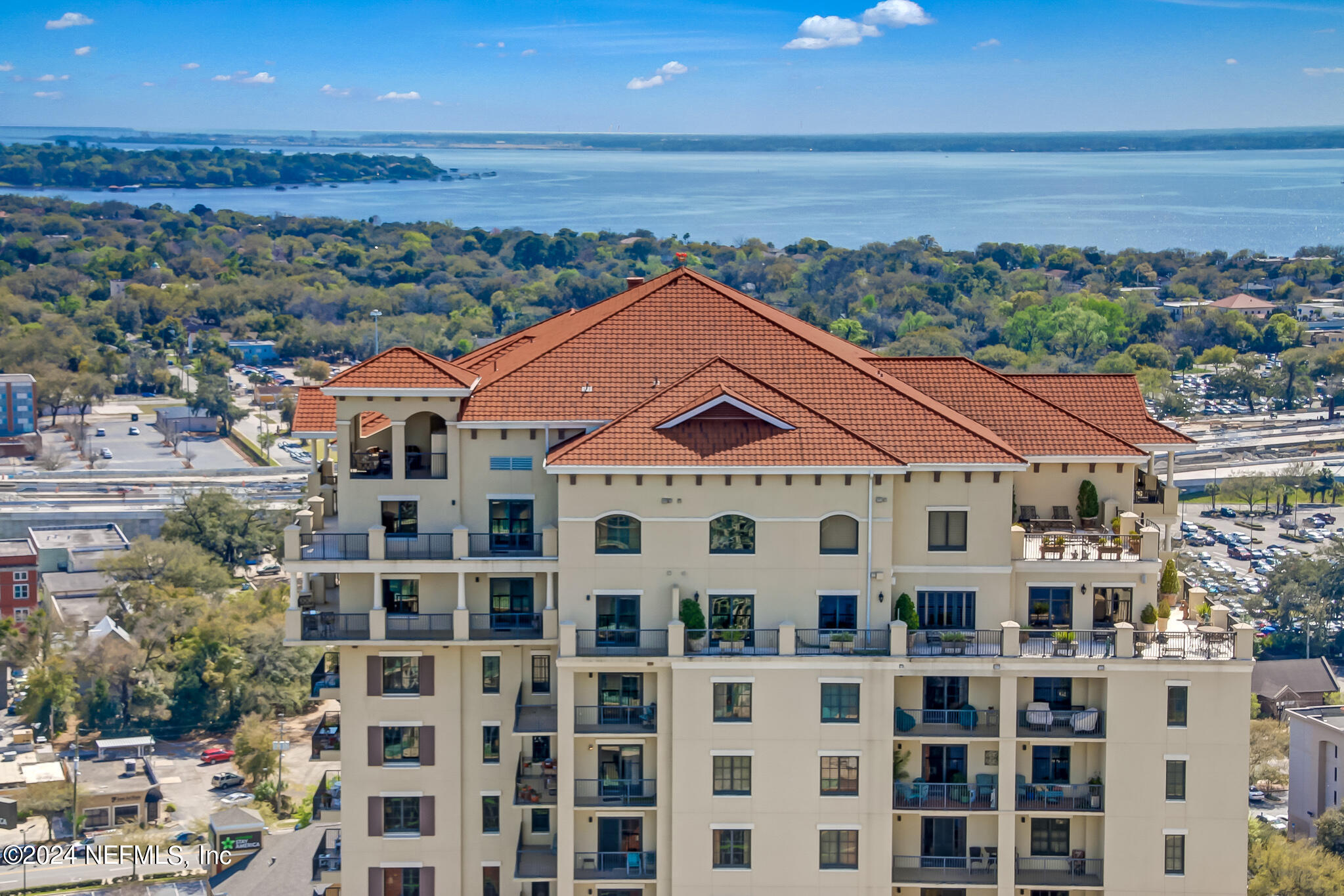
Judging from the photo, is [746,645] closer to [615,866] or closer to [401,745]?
[615,866]

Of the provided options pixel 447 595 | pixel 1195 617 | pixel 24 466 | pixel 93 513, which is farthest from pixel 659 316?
pixel 24 466

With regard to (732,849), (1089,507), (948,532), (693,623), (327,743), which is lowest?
(732,849)

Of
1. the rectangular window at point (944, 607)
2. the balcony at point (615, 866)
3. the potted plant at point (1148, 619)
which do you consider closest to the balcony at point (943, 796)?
the rectangular window at point (944, 607)

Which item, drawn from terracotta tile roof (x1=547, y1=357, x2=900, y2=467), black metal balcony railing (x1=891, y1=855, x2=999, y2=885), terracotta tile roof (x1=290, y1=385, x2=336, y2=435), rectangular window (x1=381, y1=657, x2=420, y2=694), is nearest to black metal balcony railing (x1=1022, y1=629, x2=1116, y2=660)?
black metal balcony railing (x1=891, y1=855, x2=999, y2=885)

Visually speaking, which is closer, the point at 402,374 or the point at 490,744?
the point at 402,374

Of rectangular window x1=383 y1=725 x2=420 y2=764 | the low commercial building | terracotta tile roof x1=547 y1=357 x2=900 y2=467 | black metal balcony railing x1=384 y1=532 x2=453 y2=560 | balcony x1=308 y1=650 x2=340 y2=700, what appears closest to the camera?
terracotta tile roof x1=547 y1=357 x2=900 y2=467

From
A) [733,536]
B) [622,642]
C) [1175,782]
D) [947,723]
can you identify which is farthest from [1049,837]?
[622,642]

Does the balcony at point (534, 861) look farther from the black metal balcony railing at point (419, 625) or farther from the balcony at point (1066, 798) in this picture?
the balcony at point (1066, 798)

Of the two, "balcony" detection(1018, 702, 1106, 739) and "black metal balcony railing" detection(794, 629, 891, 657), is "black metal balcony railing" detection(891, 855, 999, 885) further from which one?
"black metal balcony railing" detection(794, 629, 891, 657)
